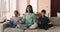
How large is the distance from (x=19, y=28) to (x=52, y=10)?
4.41m

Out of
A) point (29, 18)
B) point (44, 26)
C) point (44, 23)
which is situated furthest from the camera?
point (29, 18)

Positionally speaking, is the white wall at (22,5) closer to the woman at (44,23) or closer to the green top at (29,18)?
the green top at (29,18)

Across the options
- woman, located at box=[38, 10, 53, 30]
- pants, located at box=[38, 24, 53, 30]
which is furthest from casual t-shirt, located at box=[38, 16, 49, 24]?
pants, located at box=[38, 24, 53, 30]

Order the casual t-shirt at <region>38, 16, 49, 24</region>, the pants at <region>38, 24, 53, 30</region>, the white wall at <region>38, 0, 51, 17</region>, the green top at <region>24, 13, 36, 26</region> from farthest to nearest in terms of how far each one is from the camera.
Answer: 1. the white wall at <region>38, 0, 51, 17</region>
2. the green top at <region>24, 13, 36, 26</region>
3. the casual t-shirt at <region>38, 16, 49, 24</region>
4. the pants at <region>38, 24, 53, 30</region>

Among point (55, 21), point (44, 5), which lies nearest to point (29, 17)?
point (55, 21)

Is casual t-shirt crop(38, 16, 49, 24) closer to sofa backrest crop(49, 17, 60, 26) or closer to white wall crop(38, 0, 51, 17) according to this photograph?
sofa backrest crop(49, 17, 60, 26)

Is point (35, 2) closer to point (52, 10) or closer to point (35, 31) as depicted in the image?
point (52, 10)

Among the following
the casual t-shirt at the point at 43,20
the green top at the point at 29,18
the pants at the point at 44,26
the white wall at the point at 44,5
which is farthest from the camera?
the white wall at the point at 44,5

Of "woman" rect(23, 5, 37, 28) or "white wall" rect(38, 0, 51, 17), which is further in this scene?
"white wall" rect(38, 0, 51, 17)

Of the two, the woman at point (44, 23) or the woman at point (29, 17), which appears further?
the woman at point (29, 17)

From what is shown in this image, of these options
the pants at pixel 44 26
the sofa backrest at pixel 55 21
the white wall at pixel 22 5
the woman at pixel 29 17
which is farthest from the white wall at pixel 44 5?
the pants at pixel 44 26

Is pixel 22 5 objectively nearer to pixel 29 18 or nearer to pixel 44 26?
pixel 29 18

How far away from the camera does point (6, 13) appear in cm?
810

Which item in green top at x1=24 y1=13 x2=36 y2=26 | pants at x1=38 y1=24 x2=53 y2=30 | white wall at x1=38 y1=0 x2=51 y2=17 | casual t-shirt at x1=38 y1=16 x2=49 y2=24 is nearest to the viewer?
pants at x1=38 y1=24 x2=53 y2=30
